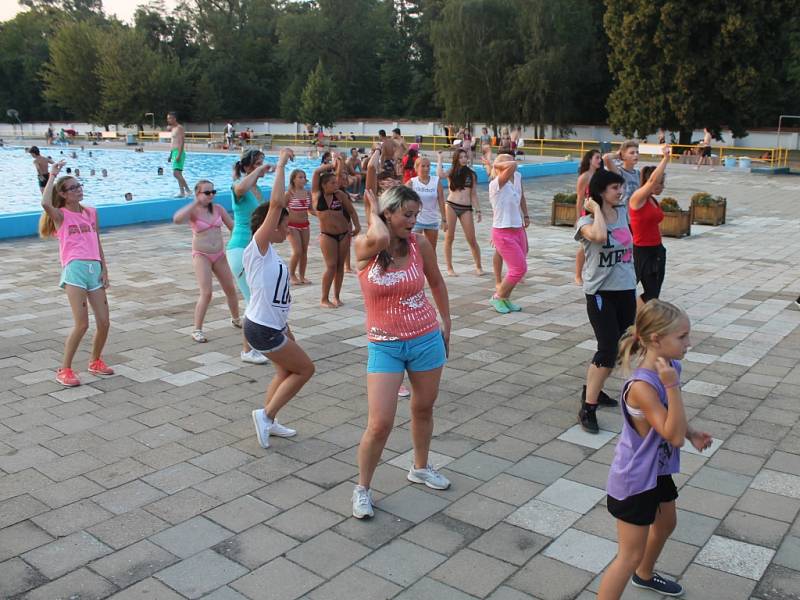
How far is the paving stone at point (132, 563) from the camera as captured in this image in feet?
11.7

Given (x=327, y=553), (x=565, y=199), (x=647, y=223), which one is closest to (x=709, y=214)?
(x=565, y=199)

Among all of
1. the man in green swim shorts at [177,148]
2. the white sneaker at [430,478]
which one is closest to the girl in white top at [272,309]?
the white sneaker at [430,478]

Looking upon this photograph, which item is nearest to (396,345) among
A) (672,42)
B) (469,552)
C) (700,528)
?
(469,552)

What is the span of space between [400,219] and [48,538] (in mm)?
2470

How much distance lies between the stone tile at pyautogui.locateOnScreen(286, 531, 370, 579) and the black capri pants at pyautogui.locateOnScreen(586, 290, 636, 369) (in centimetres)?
230

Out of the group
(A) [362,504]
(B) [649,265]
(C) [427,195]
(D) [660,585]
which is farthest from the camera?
(C) [427,195]

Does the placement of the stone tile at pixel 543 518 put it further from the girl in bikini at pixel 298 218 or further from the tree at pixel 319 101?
the tree at pixel 319 101

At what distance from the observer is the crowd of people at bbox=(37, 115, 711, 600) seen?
301 cm

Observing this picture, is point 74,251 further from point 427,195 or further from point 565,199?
point 565,199

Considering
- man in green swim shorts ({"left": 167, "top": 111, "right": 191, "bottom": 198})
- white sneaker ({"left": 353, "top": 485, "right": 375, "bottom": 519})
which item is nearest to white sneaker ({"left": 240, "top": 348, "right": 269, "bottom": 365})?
white sneaker ({"left": 353, "top": 485, "right": 375, "bottom": 519})

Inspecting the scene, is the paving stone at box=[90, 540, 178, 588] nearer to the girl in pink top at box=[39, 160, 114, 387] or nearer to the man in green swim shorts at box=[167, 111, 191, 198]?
the girl in pink top at box=[39, 160, 114, 387]

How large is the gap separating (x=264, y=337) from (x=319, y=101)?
5385 centimetres

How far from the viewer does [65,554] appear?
3.76m

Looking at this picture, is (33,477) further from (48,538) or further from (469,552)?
(469,552)
